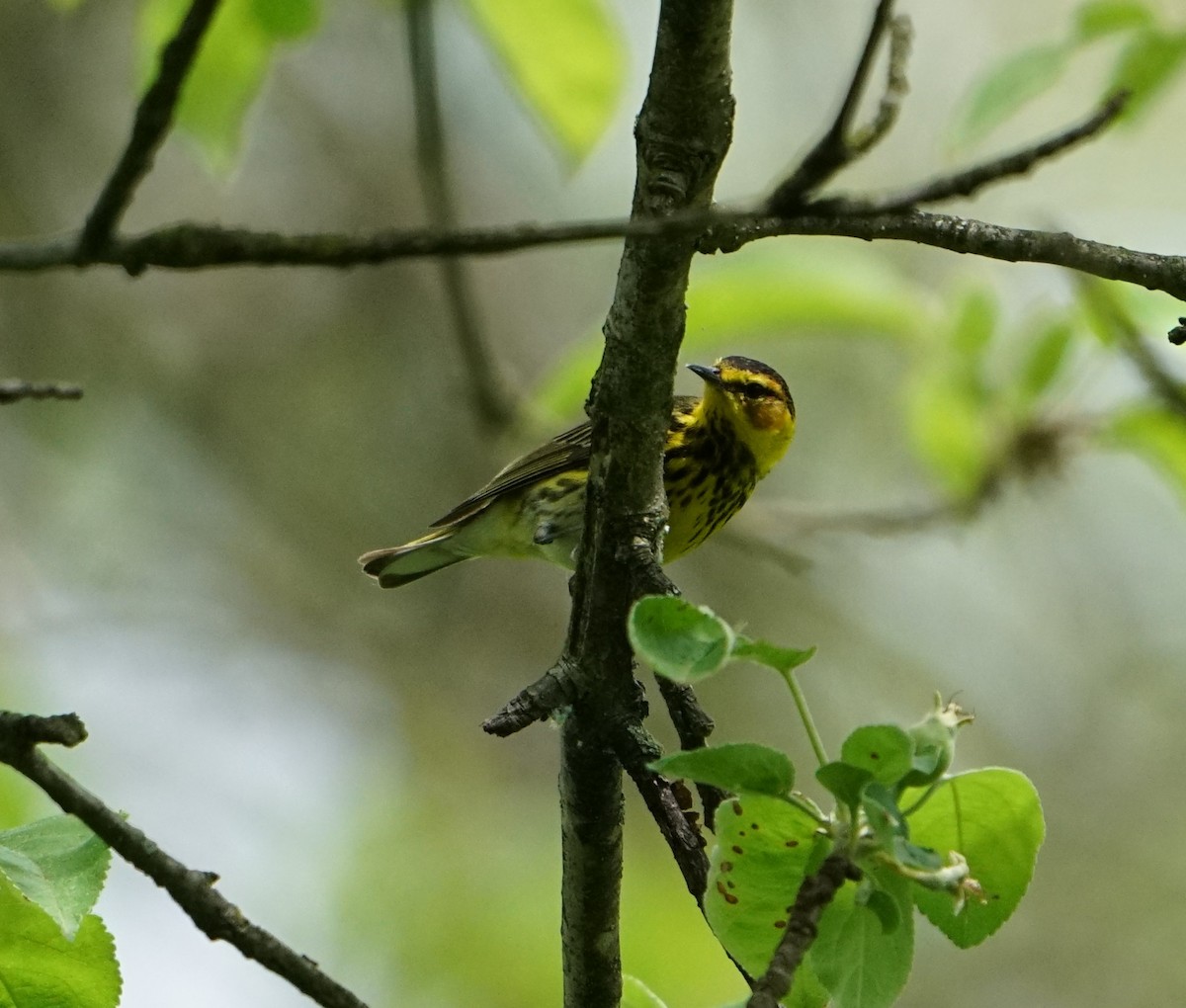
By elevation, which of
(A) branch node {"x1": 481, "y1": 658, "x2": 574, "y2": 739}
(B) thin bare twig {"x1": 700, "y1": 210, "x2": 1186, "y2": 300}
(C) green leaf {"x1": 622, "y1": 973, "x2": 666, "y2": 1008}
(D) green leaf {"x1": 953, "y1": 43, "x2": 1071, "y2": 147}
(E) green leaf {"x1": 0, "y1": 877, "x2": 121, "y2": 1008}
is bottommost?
(E) green leaf {"x1": 0, "y1": 877, "x2": 121, "y2": 1008}

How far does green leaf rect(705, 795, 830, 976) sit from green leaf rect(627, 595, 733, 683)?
0.24 metres

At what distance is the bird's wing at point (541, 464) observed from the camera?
5086 millimetres

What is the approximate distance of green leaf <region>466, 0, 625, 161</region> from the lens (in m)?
2.88

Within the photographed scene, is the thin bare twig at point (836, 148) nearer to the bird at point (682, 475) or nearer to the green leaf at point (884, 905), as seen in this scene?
the green leaf at point (884, 905)

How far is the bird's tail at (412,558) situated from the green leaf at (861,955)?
3.99 metres

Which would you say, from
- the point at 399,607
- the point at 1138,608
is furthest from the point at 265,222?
the point at 1138,608

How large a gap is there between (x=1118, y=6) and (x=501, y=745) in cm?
726

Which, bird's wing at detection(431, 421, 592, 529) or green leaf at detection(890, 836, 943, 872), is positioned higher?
bird's wing at detection(431, 421, 592, 529)

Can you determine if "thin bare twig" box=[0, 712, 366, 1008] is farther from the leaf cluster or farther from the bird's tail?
the bird's tail

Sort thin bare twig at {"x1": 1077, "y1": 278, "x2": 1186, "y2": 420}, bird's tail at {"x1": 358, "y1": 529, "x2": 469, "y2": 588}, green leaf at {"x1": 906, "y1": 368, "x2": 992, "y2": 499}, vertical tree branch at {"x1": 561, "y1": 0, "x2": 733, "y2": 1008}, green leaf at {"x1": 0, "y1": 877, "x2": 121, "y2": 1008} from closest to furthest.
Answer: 1. green leaf at {"x1": 0, "y1": 877, "x2": 121, "y2": 1008}
2. vertical tree branch at {"x1": 561, "y1": 0, "x2": 733, "y2": 1008}
3. thin bare twig at {"x1": 1077, "y1": 278, "x2": 1186, "y2": 420}
4. green leaf at {"x1": 906, "y1": 368, "x2": 992, "y2": 499}
5. bird's tail at {"x1": 358, "y1": 529, "x2": 469, "y2": 588}

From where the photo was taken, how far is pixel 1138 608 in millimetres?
9727

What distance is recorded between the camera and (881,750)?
4.85 ft

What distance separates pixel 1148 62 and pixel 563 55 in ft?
3.78

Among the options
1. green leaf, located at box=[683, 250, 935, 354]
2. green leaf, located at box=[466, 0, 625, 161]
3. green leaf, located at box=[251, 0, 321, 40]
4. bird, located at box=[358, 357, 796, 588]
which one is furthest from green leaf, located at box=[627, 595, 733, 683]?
bird, located at box=[358, 357, 796, 588]
